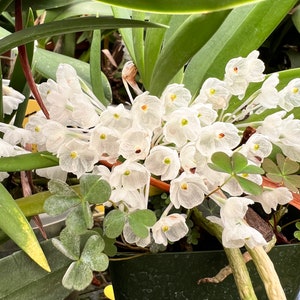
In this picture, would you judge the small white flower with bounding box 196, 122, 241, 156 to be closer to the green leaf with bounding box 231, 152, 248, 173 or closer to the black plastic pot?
the green leaf with bounding box 231, 152, 248, 173

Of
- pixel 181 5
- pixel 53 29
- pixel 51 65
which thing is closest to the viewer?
pixel 181 5

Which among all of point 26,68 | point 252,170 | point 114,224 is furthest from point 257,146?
point 26,68

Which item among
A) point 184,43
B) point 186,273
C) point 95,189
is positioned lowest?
point 186,273

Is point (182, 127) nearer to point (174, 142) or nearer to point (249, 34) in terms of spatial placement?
point (174, 142)

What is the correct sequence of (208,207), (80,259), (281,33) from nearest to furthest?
(80,259), (208,207), (281,33)

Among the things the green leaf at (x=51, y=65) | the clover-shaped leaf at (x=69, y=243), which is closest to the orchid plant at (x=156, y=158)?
the clover-shaped leaf at (x=69, y=243)

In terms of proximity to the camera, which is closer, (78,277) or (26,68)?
(78,277)

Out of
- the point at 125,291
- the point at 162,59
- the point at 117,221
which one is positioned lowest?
the point at 125,291

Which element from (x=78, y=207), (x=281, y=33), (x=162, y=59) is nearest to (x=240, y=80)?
(x=162, y=59)

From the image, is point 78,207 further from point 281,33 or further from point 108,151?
point 281,33
